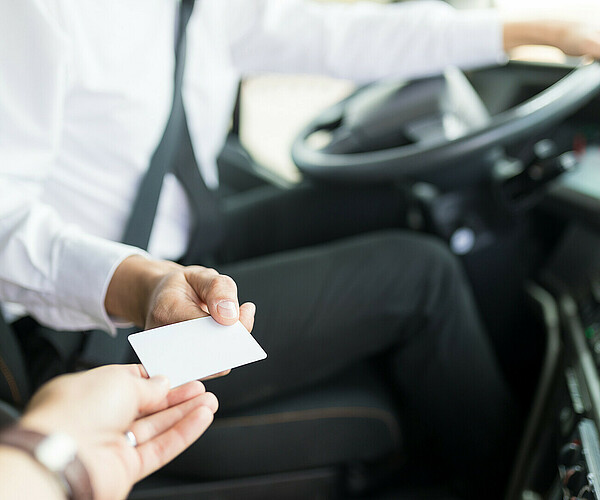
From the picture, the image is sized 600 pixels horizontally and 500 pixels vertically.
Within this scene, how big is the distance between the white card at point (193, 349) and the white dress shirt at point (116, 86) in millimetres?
136

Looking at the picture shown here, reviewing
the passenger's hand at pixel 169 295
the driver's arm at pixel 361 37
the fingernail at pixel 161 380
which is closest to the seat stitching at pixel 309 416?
the passenger's hand at pixel 169 295

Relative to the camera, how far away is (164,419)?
329mm

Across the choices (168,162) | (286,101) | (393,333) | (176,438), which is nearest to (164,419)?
(176,438)

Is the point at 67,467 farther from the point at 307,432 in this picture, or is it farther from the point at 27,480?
the point at 307,432

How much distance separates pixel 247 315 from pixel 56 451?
0.14 metres

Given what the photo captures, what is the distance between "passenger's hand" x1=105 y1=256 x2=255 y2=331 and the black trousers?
13cm

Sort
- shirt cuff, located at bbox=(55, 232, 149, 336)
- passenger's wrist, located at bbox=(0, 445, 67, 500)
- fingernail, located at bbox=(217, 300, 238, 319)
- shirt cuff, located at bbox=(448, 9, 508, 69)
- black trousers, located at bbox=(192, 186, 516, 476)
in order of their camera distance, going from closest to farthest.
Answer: passenger's wrist, located at bbox=(0, 445, 67, 500) → fingernail, located at bbox=(217, 300, 238, 319) → shirt cuff, located at bbox=(55, 232, 149, 336) → black trousers, located at bbox=(192, 186, 516, 476) → shirt cuff, located at bbox=(448, 9, 508, 69)

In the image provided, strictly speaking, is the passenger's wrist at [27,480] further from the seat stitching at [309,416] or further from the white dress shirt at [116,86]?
the seat stitching at [309,416]

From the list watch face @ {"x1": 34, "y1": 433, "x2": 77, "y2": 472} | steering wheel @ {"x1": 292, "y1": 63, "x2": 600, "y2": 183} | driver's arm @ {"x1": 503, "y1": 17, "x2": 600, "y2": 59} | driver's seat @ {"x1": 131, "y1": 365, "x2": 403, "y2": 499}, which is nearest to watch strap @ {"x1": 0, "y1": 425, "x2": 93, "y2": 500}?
watch face @ {"x1": 34, "y1": 433, "x2": 77, "y2": 472}

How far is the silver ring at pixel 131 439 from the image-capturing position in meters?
0.30

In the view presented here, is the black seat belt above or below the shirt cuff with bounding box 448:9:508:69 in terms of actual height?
below

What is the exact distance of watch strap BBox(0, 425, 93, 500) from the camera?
243 mm

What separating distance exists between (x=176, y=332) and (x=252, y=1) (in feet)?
2.05

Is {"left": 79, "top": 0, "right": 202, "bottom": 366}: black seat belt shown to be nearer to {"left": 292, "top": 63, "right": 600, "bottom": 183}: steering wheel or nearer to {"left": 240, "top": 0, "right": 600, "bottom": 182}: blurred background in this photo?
{"left": 292, "top": 63, "right": 600, "bottom": 183}: steering wheel
